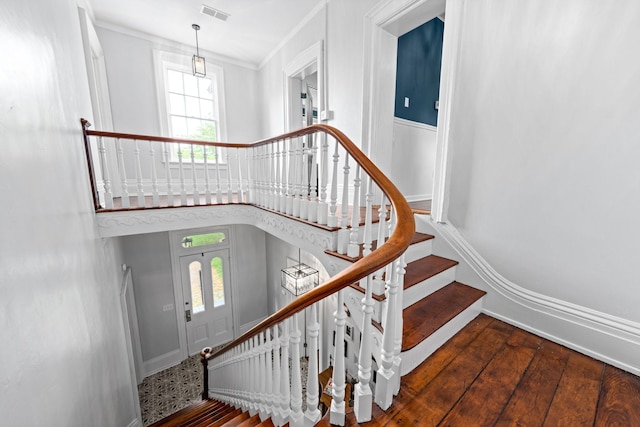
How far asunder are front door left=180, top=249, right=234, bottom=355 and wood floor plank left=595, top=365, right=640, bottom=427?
4.76 meters

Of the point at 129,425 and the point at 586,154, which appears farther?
the point at 129,425

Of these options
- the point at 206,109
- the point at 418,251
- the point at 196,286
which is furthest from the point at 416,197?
the point at 196,286

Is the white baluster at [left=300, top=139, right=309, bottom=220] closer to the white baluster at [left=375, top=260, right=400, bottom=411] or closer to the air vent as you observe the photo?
the white baluster at [left=375, top=260, right=400, bottom=411]

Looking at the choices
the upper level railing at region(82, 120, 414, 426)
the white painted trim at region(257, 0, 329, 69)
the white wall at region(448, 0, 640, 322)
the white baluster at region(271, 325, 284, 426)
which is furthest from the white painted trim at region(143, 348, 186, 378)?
the white painted trim at region(257, 0, 329, 69)

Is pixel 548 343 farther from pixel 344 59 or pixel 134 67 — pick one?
pixel 134 67

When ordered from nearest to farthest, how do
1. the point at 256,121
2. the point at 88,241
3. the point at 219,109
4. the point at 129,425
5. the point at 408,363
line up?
the point at 408,363
the point at 88,241
the point at 129,425
the point at 219,109
the point at 256,121

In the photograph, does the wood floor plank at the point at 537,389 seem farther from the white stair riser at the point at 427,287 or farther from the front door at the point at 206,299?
the front door at the point at 206,299

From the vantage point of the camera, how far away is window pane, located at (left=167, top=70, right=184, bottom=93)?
402 centimetres

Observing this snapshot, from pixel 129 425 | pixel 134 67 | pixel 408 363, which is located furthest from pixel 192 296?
pixel 408 363

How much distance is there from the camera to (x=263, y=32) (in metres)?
3.70

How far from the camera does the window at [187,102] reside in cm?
392

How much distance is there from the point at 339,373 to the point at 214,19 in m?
4.33

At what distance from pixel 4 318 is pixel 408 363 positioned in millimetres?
1674

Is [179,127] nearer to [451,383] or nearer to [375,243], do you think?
[375,243]
